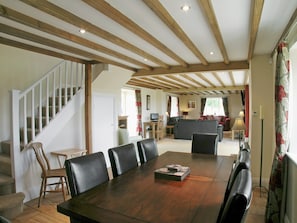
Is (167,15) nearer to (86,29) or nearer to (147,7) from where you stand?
(147,7)

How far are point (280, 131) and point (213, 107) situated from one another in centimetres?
1141

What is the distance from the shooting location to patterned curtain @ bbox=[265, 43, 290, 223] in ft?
7.80

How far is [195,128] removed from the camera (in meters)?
8.96

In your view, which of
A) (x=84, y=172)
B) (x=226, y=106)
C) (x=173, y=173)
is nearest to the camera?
(x=84, y=172)

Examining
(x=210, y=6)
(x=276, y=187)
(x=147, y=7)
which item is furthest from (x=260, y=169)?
(x=147, y=7)

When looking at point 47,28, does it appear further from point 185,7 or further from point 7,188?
point 7,188

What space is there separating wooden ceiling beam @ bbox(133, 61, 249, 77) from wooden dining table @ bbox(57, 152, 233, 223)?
3.11 m

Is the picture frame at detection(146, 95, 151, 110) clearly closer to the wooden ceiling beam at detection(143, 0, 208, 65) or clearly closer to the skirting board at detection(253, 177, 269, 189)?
the skirting board at detection(253, 177, 269, 189)

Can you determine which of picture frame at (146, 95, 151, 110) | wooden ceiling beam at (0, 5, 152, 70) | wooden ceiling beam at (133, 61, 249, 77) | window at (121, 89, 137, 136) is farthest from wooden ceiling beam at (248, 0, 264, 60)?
picture frame at (146, 95, 151, 110)

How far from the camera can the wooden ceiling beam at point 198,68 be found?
15.0ft

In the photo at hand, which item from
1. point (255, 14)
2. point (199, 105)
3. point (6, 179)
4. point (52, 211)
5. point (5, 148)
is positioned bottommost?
point (52, 211)

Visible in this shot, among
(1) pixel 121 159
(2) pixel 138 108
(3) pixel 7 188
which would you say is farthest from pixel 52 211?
(2) pixel 138 108

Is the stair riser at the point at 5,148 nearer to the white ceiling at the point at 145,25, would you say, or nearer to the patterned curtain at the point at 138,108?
the white ceiling at the point at 145,25

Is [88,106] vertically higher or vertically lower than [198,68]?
lower
